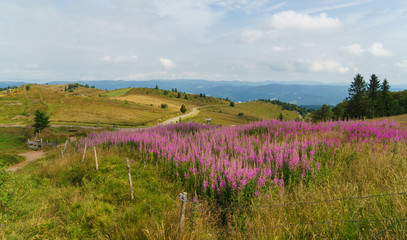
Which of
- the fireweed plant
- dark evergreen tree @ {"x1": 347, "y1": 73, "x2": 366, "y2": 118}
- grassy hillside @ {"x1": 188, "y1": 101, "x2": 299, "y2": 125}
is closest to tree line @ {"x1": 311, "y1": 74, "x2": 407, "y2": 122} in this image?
dark evergreen tree @ {"x1": 347, "y1": 73, "x2": 366, "y2": 118}

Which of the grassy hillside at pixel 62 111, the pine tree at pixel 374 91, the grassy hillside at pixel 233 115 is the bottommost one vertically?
the grassy hillside at pixel 233 115

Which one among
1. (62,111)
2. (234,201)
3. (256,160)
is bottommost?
(62,111)

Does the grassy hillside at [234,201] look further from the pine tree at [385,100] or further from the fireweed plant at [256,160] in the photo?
the pine tree at [385,100]

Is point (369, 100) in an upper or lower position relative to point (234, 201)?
upper

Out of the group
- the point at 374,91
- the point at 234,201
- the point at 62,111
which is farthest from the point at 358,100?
the point at 62,111

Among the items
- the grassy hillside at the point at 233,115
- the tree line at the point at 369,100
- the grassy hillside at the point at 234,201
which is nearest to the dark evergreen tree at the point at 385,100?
the tree line at the point at 369,100

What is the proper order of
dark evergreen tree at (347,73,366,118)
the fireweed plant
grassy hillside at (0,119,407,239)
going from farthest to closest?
dark evergreen tree at (347,73,366,118) → the fireweed plant → grassy hillside at (0,119,407,239)

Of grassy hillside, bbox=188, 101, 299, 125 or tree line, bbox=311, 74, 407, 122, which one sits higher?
tree line, bbox=311, 74, 407, 122

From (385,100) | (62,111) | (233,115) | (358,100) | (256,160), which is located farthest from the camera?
(233,115)

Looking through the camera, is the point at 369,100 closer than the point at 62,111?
Yes

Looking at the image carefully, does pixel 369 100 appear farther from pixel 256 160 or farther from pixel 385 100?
pixel 256 160

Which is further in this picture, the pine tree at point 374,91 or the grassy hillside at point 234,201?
the pine tree at point 374,91

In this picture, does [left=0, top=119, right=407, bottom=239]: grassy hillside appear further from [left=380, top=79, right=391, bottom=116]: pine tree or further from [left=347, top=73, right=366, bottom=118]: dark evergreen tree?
[left=380, top=79, right=391, bottom=116]: pine tree

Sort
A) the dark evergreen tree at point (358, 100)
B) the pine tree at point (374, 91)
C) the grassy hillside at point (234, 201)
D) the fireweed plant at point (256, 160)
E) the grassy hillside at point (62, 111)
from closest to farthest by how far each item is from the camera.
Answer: the grassy hillside at point (234, 201)
the fireweed plant at point (256, 160)
the dark evergreen tree at point (358, 100)
the pine tree at point (374, 91)
the grassy hillside at point (62, 111)
